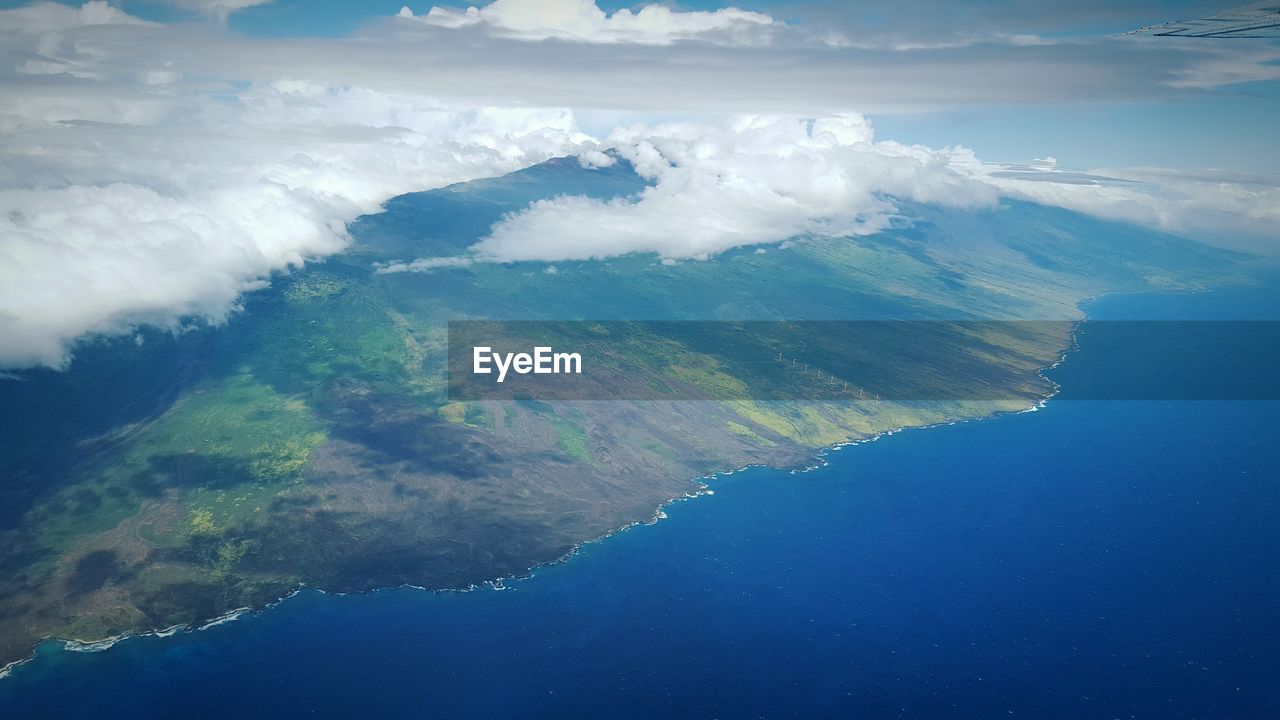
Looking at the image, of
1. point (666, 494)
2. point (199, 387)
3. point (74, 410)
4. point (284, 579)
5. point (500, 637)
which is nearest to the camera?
point (500, 637)

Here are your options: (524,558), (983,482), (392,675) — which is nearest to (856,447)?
(983,482)

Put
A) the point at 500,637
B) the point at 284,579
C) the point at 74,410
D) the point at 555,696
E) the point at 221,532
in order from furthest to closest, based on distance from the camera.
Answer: the point at 74,410 < the point at 221,532 < the point at 284,579 < the point at 500,637 < the point at 555,696

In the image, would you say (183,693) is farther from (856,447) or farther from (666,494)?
(856,447)

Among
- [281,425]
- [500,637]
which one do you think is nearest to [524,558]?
[500,637]

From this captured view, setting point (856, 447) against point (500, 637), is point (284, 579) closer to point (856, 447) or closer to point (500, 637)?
point (500, 637)

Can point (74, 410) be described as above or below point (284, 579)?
above

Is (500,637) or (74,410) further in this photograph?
(74,410)
